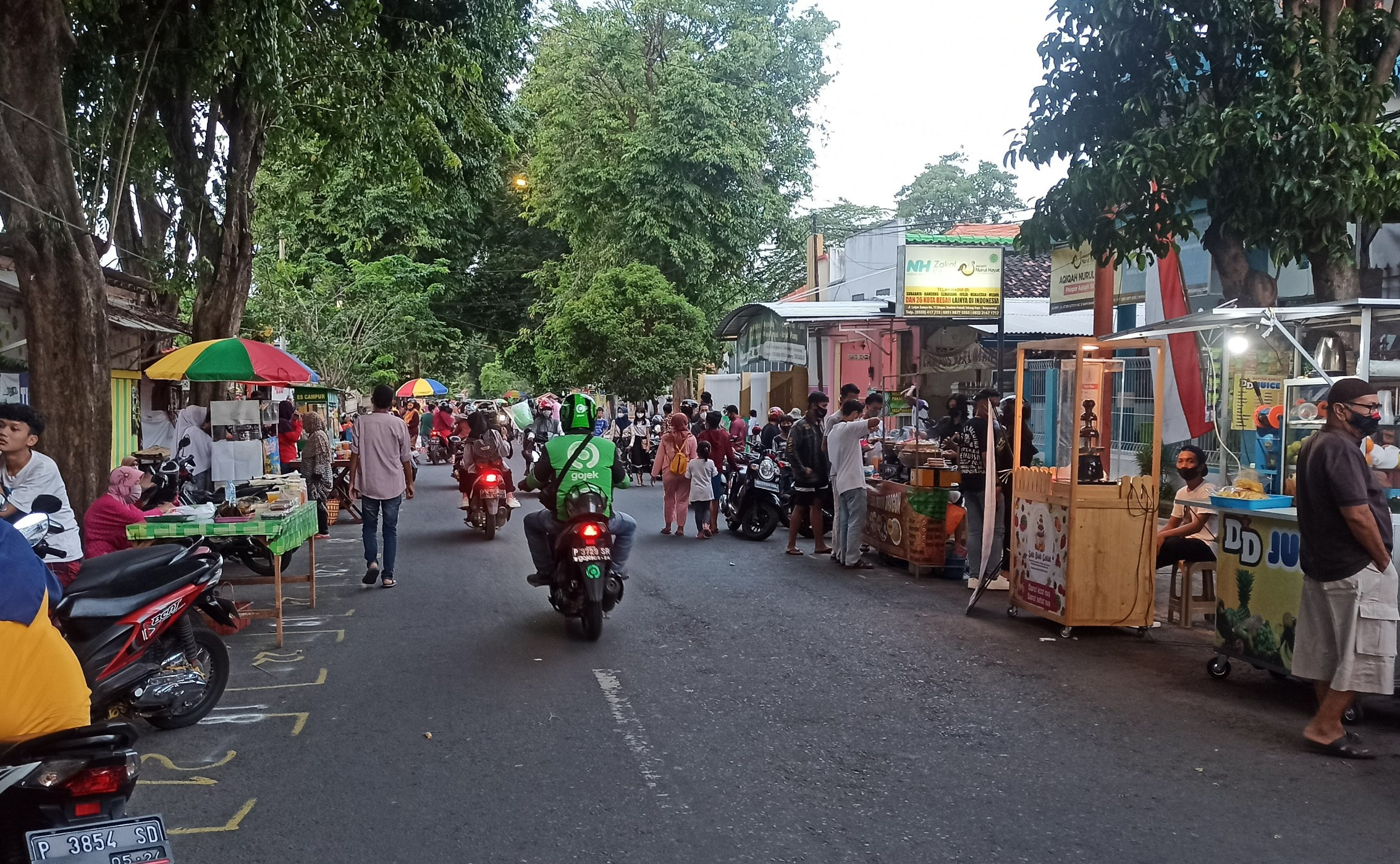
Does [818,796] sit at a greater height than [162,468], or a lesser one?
lesser

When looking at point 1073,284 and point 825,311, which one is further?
point 825,311

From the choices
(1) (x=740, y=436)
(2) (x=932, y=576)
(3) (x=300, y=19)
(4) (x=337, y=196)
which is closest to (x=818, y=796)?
(2) (x=932, y=576)

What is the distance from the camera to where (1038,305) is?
25188 mm

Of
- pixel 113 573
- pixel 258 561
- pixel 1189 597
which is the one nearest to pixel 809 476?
pixel 1189 597

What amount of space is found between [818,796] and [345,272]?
29.3 metres

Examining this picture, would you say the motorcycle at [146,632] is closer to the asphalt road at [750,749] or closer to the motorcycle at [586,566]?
the asphalt road at [750,749]

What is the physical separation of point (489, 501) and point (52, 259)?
6.83 meters

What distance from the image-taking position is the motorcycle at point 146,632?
5.48 meters

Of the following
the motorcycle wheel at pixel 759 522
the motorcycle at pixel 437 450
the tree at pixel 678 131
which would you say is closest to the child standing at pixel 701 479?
the motorcycle wheel at pixel 759 522

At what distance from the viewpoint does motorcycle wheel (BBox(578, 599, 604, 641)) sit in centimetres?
843

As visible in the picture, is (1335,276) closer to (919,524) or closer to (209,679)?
(919,524)

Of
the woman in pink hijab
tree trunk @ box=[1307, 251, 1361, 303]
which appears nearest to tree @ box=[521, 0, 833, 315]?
tree trunk @ box=[1307, 251, 1361, 303]

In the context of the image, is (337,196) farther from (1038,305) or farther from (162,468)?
(162,468)

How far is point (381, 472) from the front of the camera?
10781 mm
